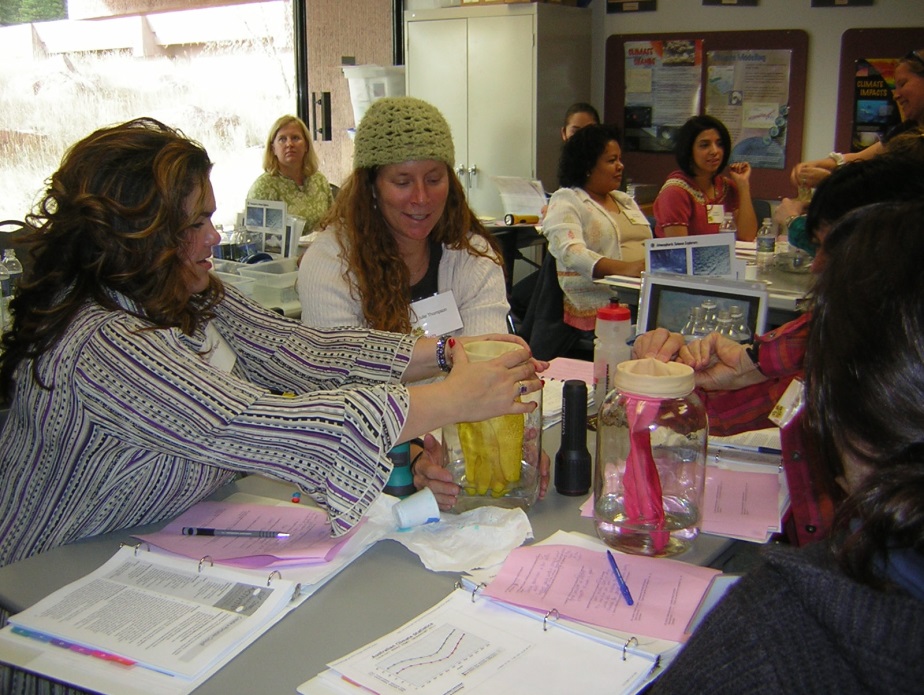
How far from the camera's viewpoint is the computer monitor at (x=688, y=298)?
2.06 meters

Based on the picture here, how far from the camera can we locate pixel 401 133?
7.29 ft

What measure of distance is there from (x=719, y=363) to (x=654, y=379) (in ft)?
1.87

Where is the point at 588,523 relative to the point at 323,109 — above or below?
below

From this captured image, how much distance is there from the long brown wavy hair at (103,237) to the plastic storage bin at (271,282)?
6.26ft

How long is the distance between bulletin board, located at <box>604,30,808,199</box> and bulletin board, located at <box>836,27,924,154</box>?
0.23 meters

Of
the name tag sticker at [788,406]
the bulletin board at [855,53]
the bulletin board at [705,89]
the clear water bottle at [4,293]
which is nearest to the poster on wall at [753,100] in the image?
the bulletin board at [705,89]

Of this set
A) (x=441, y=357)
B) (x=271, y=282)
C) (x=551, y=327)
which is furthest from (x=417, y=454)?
(x=551, y=327)

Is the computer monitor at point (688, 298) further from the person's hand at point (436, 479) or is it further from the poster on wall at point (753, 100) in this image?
the poster on wall at point (753, 100)

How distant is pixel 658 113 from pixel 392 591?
5491 mm

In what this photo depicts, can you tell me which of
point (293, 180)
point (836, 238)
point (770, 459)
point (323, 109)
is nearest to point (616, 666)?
point (836, 238)

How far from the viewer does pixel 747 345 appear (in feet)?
6.25

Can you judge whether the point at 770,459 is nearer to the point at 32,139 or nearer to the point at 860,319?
the point at 860,319

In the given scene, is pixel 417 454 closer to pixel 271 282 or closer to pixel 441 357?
pixel 441 357

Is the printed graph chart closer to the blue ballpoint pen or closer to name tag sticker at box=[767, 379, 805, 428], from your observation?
the blue ballpoint pen
